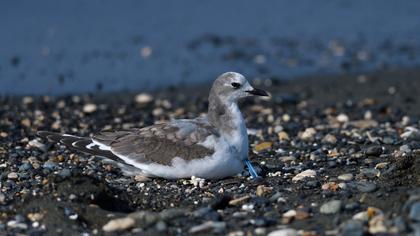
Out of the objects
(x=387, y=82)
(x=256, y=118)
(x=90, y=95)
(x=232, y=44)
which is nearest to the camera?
(x=256, y=118)

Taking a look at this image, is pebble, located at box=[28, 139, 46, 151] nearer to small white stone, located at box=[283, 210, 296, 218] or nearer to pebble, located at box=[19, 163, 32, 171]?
pebble, located at box=[19, 163, 32, 171]

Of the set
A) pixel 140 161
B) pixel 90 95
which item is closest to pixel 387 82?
pixel 90 95

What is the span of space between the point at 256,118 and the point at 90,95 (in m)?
2.64

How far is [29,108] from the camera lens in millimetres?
11219

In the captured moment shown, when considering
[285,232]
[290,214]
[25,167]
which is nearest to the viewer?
[285,232]

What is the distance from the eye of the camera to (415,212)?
5.48 m

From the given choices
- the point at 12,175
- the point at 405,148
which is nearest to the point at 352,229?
the point at 405,148

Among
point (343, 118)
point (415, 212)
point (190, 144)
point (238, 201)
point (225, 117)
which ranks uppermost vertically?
point (225, 117)

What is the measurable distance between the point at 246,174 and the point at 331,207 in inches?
68.6

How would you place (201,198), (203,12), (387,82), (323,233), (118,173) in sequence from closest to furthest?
(323,233) < (201,198) < (118,173) < (387,82) < (203,12)

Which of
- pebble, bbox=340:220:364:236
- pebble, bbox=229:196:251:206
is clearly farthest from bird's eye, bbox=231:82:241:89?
pebble, bbox=340:220:364:236

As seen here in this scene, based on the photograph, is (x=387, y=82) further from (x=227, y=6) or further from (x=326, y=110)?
(x=227, y=6)

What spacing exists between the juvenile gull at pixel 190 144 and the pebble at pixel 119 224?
1.63 m

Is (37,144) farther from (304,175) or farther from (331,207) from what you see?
(331,207)
